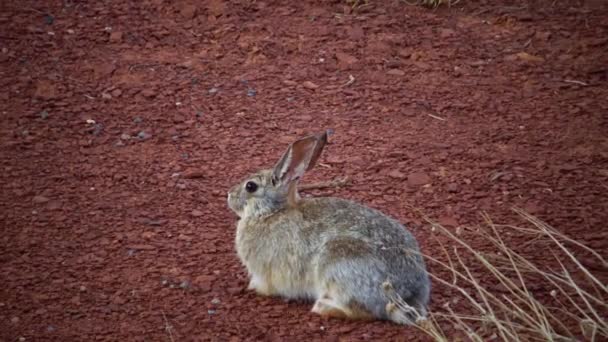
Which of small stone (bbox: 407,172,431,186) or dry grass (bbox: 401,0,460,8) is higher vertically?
dry grass (bbox: 401,0,460,8)

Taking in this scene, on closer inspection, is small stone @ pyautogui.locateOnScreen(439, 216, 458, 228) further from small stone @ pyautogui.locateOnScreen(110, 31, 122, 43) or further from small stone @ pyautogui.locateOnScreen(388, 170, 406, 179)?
small stone @ pyautogui.locateOnScreen(110, 31, 122, 43)

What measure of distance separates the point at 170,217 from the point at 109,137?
1.35 meters

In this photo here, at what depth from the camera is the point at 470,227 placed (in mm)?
6312

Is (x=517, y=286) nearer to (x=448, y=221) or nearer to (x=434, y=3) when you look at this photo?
(x=448, y=221)

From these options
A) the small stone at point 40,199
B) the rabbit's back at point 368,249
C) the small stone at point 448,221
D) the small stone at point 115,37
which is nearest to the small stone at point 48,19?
the small stone at point 115,37

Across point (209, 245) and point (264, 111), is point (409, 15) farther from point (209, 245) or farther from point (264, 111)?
point (209, 245)

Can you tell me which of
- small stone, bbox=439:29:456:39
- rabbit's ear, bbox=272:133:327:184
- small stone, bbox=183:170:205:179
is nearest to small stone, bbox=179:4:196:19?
small stone, bbox=439:29:456:39

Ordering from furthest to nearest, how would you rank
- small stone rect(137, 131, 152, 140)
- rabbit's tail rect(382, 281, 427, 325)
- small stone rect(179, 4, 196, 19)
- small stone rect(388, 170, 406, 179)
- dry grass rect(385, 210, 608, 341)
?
small stone rect(179, 4, 196, 19) → small stone rect(137, 131, 152, 140) → small stone rect(388, 170, 406, 179) → dry grass rect(385, 210, 608, 341) → rabbit's tail rect(382, 281, 427, 325)

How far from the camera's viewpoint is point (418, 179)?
6.91 meters

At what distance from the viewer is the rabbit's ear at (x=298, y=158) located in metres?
5.63

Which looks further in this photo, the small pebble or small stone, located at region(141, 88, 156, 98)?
small stone, located at region(141, 88, 156, 98)

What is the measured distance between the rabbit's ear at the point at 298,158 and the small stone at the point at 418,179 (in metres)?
1.39

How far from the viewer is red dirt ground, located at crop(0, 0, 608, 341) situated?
18.6ft

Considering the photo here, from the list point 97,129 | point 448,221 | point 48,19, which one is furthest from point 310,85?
point 48,19
